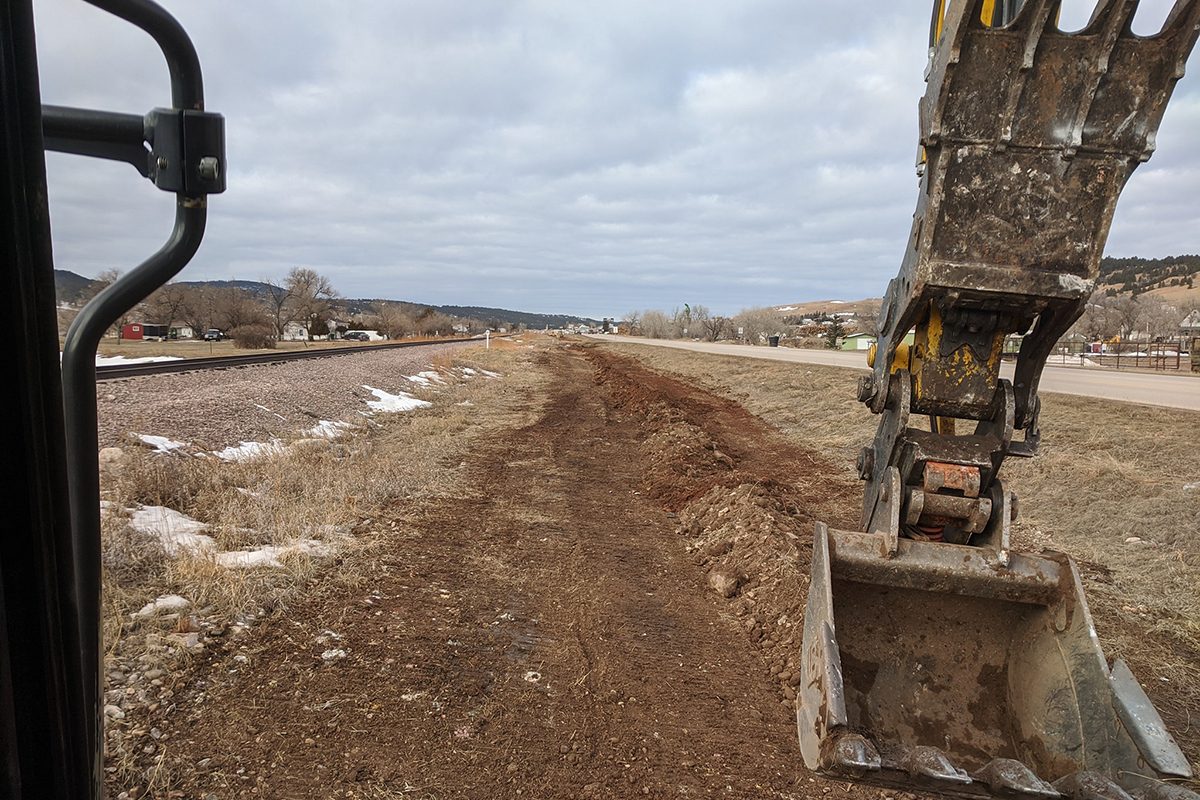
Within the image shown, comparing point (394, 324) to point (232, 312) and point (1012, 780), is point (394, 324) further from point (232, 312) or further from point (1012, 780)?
point (1012, 780)

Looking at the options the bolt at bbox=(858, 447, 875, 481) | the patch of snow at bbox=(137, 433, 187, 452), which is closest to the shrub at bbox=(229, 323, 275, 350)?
the patch of snow at bbox=(137, 433, 187, 452)

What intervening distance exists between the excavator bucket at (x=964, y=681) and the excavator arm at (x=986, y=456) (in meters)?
0.01

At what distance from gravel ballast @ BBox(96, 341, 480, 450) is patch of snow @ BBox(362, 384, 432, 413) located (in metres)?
0.30

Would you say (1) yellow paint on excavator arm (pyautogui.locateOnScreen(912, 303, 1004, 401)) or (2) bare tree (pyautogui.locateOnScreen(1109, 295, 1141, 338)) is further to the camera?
(2) bare tree (pyautogui.locateOnScreen(1109, 295, 1141, 338))

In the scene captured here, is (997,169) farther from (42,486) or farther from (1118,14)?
(42,486)

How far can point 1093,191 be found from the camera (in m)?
3.10

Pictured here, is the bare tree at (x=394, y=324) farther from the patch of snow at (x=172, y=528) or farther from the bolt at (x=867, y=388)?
the bolt at (x=867, y=388)

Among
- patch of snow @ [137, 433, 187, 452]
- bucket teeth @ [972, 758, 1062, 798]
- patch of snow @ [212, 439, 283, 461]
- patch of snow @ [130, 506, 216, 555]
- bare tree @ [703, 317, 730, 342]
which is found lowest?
Result: patch of snow @ [130, 506, 216, 555]

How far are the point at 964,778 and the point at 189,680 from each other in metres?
4.08

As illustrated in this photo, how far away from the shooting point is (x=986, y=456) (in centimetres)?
360

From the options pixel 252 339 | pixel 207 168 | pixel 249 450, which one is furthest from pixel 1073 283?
pixel 252 339

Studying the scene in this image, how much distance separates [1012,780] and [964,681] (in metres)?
1.63

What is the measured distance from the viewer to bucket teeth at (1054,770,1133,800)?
2.34 m

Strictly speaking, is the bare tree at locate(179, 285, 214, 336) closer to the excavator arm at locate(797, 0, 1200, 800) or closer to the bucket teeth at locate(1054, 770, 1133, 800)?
the excavator arm at locate(797, 0, 1200, 800)
